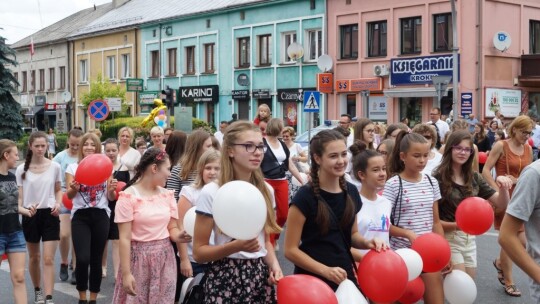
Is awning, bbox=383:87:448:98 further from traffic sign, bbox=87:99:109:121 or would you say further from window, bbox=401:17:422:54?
traffic sign, bbox=87:99:109:121

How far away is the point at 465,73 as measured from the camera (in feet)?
99.1

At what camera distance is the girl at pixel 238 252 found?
471cm

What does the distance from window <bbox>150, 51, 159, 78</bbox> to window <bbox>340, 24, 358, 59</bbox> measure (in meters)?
14.4

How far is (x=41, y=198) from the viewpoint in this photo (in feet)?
28.5

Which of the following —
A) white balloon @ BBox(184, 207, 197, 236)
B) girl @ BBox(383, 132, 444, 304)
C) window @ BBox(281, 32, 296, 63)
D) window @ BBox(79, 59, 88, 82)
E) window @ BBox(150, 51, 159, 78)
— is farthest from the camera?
window @ BBox(79, 59, 88, 82)

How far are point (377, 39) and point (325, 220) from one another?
29392mm

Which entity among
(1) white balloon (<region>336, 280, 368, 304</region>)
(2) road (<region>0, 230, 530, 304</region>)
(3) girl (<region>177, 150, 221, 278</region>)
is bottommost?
(2) road (<region>0, 230, 530, 304</region>)

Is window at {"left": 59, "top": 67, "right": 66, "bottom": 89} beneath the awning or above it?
above

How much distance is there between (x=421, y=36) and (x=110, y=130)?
16254 millimetres

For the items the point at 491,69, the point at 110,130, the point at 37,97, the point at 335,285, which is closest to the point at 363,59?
the point at 491,69

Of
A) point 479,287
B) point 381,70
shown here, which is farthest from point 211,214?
point 381,70

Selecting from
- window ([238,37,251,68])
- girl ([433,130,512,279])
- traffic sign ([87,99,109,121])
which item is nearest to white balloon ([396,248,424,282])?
girl ([433,130,512,279])

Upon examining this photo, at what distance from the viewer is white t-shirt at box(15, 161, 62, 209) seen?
862 centimetres

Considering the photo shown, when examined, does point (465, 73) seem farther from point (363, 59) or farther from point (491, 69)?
point (363, 59)
